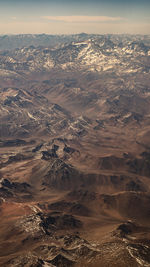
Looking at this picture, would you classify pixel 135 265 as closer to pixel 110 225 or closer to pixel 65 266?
pixel 65 266

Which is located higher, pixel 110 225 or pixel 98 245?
pixel 98 245

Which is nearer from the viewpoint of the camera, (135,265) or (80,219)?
(135,265)

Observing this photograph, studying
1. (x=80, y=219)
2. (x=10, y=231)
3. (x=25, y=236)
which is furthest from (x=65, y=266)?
(x=80, y=219)

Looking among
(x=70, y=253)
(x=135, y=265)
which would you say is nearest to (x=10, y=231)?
(x=70, y=253)

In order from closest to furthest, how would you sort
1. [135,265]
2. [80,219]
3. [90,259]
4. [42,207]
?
[135,265] → [90,259] → [80,219] → [42,207]

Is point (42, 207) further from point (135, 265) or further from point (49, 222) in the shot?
point (135, 265)

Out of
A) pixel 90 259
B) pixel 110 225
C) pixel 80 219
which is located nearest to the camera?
pixel 90 259

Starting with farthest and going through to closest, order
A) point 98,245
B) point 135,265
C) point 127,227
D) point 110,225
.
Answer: point 110,225, point 127,227, point 98,245, point 135,265

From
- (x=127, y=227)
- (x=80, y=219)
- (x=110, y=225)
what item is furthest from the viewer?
(x=80, y=219)

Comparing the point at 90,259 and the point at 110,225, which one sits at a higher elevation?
the point at 90,259
